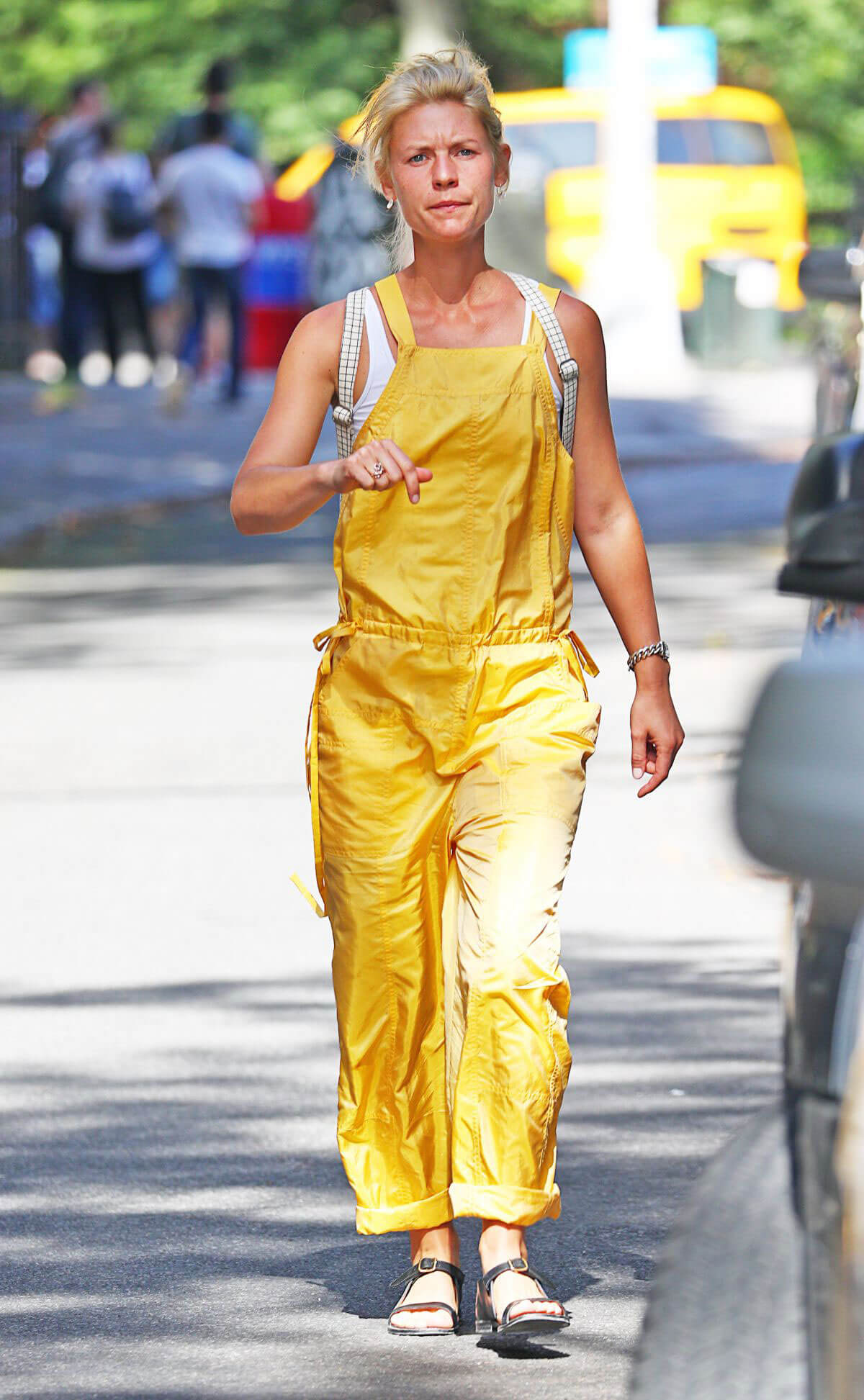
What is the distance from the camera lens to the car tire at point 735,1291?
2342mm

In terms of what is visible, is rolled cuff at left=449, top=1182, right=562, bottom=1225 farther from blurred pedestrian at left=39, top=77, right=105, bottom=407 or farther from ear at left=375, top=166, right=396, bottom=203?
blurred pedestrian at left=39, top=77, right=105, bottom=407

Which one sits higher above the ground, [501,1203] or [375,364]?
[375,364]

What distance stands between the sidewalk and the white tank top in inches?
405

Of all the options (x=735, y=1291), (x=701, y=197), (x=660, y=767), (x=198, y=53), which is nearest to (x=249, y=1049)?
(x=660, y=767)

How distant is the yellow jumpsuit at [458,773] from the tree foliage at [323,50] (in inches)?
1496

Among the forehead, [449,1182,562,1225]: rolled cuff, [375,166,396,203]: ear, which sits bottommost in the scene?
[449,1182,562,1225]: rolled cuff

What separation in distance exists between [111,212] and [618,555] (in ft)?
54.1

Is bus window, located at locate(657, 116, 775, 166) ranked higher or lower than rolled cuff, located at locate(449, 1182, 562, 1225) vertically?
higher

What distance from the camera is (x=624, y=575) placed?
4188mm

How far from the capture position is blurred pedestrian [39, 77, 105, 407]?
65.8ft

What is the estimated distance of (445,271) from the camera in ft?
13.3

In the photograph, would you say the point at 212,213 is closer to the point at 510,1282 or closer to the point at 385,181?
the point at 385,181

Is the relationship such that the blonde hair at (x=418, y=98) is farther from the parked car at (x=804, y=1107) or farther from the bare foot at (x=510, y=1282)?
the parked car at (x=804, y=1107)

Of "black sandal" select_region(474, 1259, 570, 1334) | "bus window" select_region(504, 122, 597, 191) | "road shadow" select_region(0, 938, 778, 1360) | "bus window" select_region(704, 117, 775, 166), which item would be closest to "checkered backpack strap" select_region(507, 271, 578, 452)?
"black sandal" select_region(474, 1259, 570, 1334)
